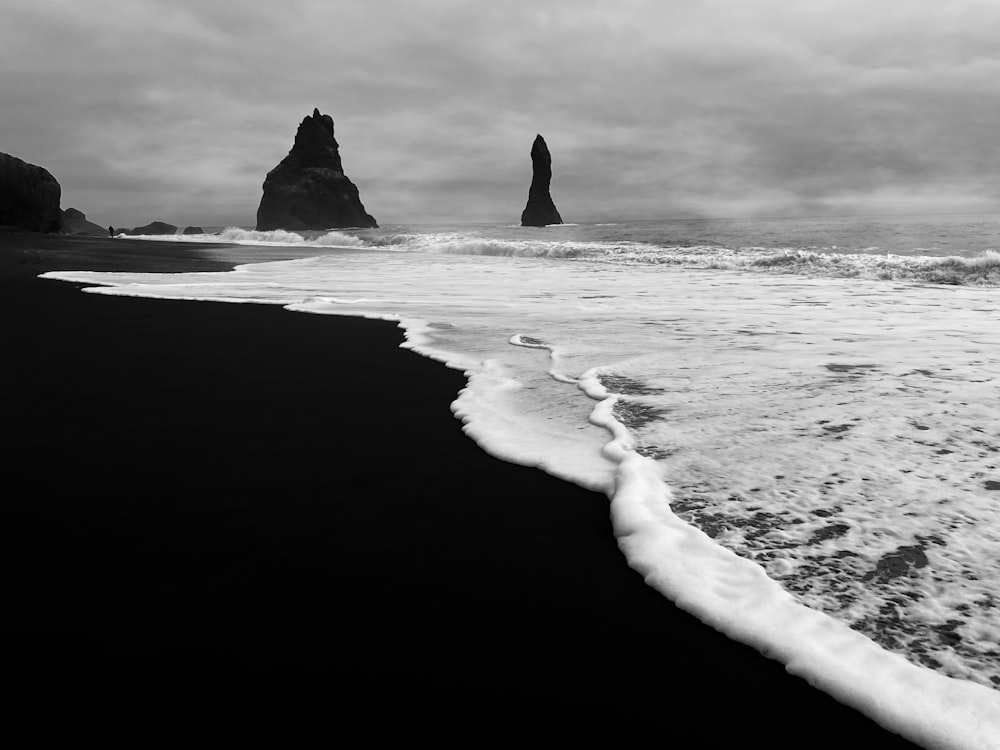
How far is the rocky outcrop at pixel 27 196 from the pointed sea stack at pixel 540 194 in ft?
246

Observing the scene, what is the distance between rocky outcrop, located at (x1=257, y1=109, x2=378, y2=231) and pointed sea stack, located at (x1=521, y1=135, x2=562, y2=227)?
26736mm

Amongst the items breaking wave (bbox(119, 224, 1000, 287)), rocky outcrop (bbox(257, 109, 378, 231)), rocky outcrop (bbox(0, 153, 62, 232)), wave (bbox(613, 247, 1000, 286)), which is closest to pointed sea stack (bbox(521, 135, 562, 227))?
rocky outcrop (bbox(257, 109, 378, 231))

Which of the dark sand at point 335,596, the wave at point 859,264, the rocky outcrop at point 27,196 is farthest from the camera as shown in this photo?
the rocky outcrop at point 27,196

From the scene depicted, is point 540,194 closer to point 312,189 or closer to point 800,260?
point 312,189

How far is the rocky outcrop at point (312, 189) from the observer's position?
10094cm

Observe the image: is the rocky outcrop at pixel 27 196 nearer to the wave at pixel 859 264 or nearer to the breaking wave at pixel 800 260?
the breaking wave at pixel 800 260

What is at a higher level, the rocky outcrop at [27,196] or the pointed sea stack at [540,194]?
the pointed sea stack at [540,194]

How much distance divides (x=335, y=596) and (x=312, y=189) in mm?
107263

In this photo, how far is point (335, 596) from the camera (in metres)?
1.78

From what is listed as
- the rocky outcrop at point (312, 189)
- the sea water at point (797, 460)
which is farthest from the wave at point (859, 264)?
the rocky outcrop at point (312, 189)

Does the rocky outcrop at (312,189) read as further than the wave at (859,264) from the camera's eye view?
Yes

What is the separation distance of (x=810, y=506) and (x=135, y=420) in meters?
3.11

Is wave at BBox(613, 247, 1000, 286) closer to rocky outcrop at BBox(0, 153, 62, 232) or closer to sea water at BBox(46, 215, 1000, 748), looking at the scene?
sea water at BBox(46, 215, 1000, 748)

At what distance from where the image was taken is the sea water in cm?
155
